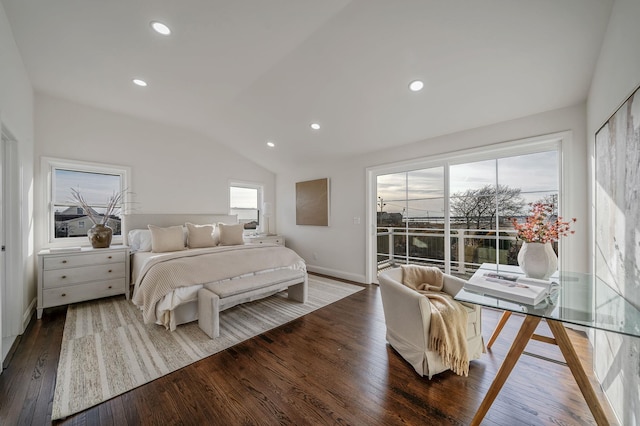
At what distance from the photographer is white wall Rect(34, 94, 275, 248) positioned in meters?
3.35

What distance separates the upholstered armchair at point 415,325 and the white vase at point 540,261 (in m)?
0.53

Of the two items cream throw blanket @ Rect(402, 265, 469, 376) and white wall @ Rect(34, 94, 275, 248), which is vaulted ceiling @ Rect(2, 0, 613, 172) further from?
cream throw blanket @ Rect(402, 265, 469, 376)

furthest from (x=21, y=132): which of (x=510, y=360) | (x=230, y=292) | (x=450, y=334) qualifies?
(x=510, y=360)

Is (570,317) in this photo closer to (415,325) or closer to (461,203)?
(415,325)

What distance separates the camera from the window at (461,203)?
288 centimetres

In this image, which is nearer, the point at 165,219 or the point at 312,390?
the point at 312,390

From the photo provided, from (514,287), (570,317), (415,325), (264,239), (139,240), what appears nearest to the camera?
(570,317)

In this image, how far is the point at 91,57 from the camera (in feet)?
8.31

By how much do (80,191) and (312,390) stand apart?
14.2ft

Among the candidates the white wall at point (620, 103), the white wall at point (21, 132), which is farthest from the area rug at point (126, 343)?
the white wall at point (620, 103)

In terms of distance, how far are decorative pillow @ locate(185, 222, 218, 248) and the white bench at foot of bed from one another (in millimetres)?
1407

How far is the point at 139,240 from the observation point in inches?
146

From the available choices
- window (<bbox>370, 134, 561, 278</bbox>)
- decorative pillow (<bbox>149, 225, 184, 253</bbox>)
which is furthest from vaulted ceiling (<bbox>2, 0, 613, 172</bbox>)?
decorative pillow (<bbox>149, 225, 184, 253</bbox>)

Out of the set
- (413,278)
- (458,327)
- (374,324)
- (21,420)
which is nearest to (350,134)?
(413,278)
